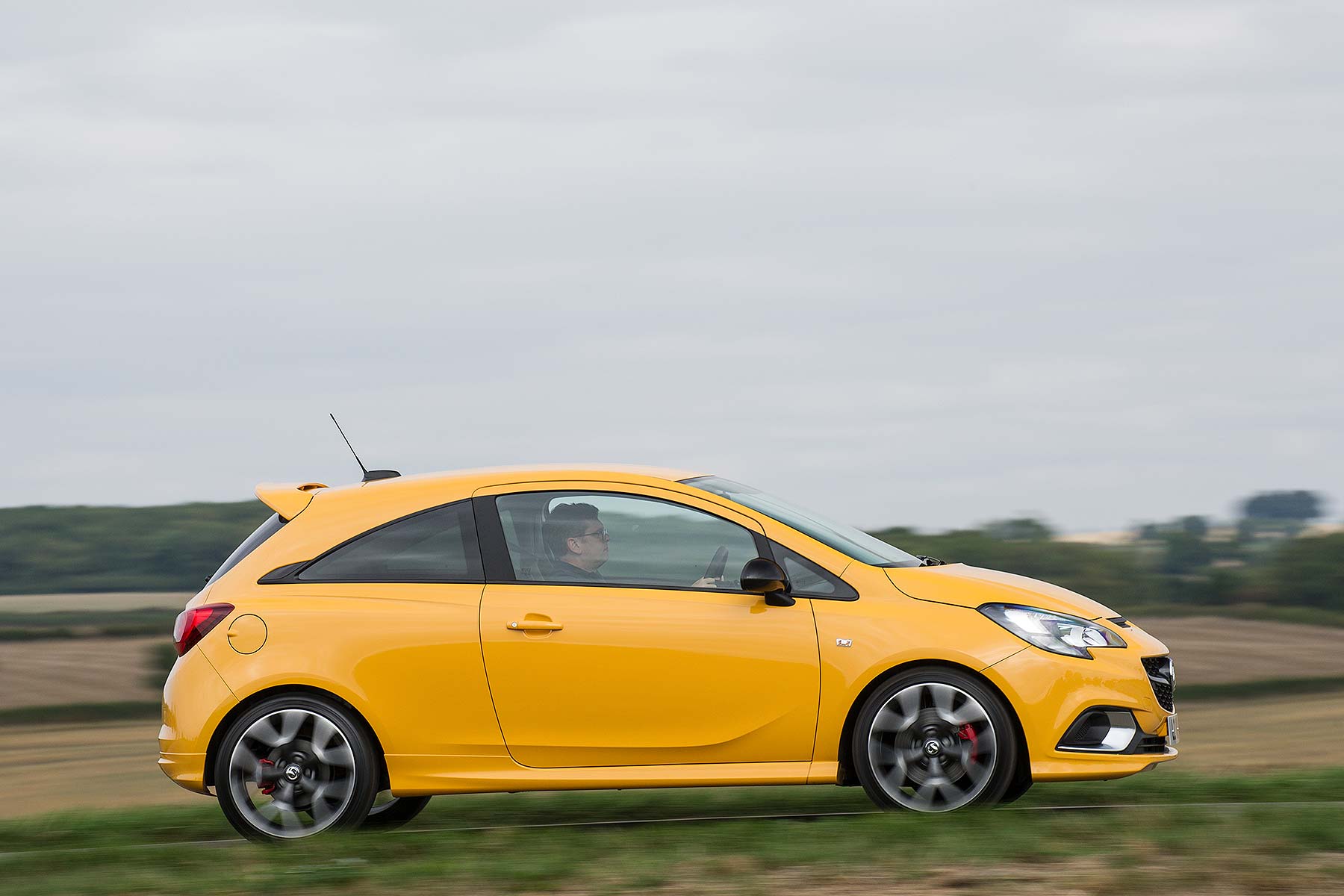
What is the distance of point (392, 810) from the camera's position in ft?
25.9

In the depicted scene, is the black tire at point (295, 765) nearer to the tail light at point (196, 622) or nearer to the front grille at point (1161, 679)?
the tail light at point (196, 622)

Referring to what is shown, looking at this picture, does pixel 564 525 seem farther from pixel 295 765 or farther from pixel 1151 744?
pixel 1151 744

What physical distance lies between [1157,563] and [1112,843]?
37919 millimetres

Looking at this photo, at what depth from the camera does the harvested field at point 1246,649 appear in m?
32.2

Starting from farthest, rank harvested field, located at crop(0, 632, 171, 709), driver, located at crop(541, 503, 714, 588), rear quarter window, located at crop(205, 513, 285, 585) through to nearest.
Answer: harvested field, located at crop(0, 632, 171, 709)
rear quarter window, located at crop(205, 513, 285, 585)
driver, located at crop(541, 503, 714, 588)

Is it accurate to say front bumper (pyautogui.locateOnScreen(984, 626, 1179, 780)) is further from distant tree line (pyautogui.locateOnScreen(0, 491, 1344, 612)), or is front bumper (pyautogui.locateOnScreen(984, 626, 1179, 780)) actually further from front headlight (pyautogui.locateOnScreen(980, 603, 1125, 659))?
distant tree line (pyautogui.locateOnScreen(0, 491, 1344, 612))

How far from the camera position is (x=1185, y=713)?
90.4ft

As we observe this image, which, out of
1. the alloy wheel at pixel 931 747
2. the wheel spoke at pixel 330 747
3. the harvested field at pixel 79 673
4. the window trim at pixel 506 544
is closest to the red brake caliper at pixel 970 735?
the alloy wheel at pixel 931 747

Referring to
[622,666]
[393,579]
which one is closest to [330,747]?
[393,579]

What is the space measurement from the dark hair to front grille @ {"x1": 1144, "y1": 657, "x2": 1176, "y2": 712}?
8.40 feet

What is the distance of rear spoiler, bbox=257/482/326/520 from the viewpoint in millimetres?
7320

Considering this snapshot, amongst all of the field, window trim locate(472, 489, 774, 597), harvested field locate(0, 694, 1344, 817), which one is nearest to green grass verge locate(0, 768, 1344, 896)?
the field

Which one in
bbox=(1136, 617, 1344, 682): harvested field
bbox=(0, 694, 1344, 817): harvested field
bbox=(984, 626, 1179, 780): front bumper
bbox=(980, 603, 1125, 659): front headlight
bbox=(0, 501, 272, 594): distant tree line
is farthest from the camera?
bbox=(0, 501, 272, 594): distant tree line

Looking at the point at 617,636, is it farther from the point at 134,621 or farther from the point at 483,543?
the point at 134,621
